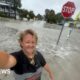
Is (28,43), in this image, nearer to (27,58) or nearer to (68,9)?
(27,58)

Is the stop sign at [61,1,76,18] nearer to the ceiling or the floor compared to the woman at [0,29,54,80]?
nearer to the floor

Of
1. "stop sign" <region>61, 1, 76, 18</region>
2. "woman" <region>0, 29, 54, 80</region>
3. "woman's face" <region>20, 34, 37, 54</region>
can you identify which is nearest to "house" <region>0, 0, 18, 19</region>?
"stop sign" <region>61, 1, 76, 18</region>

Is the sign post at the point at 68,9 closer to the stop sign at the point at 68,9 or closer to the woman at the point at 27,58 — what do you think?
the stop sign at the point at 68,9

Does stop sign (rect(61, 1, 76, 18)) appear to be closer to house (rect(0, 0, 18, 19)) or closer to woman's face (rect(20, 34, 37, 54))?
woman's face (rect(20, 34, 37, 54))

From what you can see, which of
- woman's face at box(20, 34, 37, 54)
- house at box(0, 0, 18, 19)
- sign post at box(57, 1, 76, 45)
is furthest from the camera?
house at box(0, 0, 18, 19)

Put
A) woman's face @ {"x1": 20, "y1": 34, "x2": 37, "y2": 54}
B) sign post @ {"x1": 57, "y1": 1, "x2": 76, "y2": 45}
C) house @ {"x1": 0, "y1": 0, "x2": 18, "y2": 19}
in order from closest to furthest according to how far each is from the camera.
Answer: woman's face @ {"x1": 20, "y1": 34, "x2": 37, "y2": 54} → sign post @ {"x1": 57, "y1": 1, "x2": 76, "y2": 45} → house @ {"x1": 0, "y1": 0, "x2": 18, "y2": 19}

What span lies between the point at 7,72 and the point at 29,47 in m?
4.70

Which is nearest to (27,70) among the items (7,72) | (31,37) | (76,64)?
(31,37)

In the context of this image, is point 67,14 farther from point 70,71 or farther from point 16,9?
point 16,9

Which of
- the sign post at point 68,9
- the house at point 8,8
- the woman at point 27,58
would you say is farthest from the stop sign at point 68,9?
the house at point 8,8

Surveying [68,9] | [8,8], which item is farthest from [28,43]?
[8,8]

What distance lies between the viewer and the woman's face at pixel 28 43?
→ 313 centimetres

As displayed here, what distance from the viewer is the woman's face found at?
123 inches

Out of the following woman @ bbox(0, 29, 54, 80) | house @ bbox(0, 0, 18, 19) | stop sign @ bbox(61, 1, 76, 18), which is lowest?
house @ bbox(0, 0, 18, 19)
